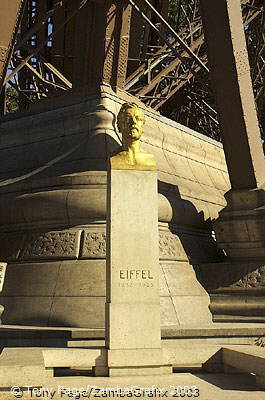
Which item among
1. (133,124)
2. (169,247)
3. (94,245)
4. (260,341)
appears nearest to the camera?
(133,124)

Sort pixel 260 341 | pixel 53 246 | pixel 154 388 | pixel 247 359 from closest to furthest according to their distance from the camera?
pixel 154 388, pixel 247 359, pixel 260 341, pixel 53 246

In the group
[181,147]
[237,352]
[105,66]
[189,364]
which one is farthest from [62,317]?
[105,66]

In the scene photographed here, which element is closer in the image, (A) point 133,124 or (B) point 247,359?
(B) point 247,359

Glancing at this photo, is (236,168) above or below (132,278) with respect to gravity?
above

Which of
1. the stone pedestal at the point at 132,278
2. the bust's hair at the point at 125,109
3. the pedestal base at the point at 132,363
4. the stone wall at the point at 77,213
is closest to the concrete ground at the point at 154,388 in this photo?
the pedestal base at the point at 132,363

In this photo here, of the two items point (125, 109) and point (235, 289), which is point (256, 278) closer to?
point (235, 289)

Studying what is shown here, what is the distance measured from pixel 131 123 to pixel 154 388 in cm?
347

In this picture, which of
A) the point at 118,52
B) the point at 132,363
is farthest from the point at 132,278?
the point at 118,52

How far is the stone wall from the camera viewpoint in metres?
9.91

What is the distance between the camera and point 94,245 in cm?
1027

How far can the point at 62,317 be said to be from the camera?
945cm

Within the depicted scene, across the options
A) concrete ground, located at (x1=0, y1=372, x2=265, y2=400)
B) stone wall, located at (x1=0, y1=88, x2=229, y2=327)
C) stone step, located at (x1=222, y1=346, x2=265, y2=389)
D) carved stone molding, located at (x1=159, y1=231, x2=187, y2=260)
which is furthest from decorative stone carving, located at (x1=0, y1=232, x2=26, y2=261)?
stone step, located at (x1=222, y1=346, x2=265, y2=389)

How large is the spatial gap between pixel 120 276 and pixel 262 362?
6.25ft

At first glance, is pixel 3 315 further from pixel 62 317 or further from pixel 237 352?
pixel 237 352
